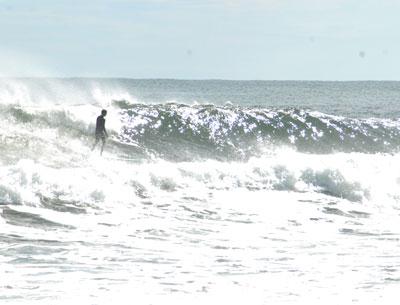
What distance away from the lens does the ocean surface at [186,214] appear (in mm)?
9680

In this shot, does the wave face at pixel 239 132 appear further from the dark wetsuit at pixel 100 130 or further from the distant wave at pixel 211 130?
the dark wetsuit at pixel 100 130

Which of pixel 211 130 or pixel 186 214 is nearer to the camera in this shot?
pixel 186 214

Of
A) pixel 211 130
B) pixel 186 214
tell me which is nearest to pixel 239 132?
pixel 211 130

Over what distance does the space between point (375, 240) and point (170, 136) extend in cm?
1367

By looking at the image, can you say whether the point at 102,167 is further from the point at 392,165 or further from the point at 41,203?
the point at 392,165

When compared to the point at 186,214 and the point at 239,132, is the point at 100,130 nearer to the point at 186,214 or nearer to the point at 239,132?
the point at 239,132

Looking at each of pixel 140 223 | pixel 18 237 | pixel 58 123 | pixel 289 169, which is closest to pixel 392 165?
pixel 289 169

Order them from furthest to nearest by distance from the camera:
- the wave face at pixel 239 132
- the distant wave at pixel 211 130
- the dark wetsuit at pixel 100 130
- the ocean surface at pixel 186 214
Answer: the wave face at pixel 239 132 → the distant wave at pixel 211 130 → the dark wetsuit at pixel 100 130 → the ocean surface at pixel 186 214

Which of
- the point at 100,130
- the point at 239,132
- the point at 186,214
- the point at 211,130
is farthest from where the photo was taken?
the point at 239,132

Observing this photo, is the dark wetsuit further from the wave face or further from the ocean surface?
the wave face

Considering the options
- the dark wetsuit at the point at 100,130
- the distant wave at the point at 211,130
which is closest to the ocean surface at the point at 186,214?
the distant wave at the point at 211,130

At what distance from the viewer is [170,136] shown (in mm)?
26406

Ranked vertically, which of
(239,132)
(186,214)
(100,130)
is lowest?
(186,214)

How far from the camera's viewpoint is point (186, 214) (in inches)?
595
